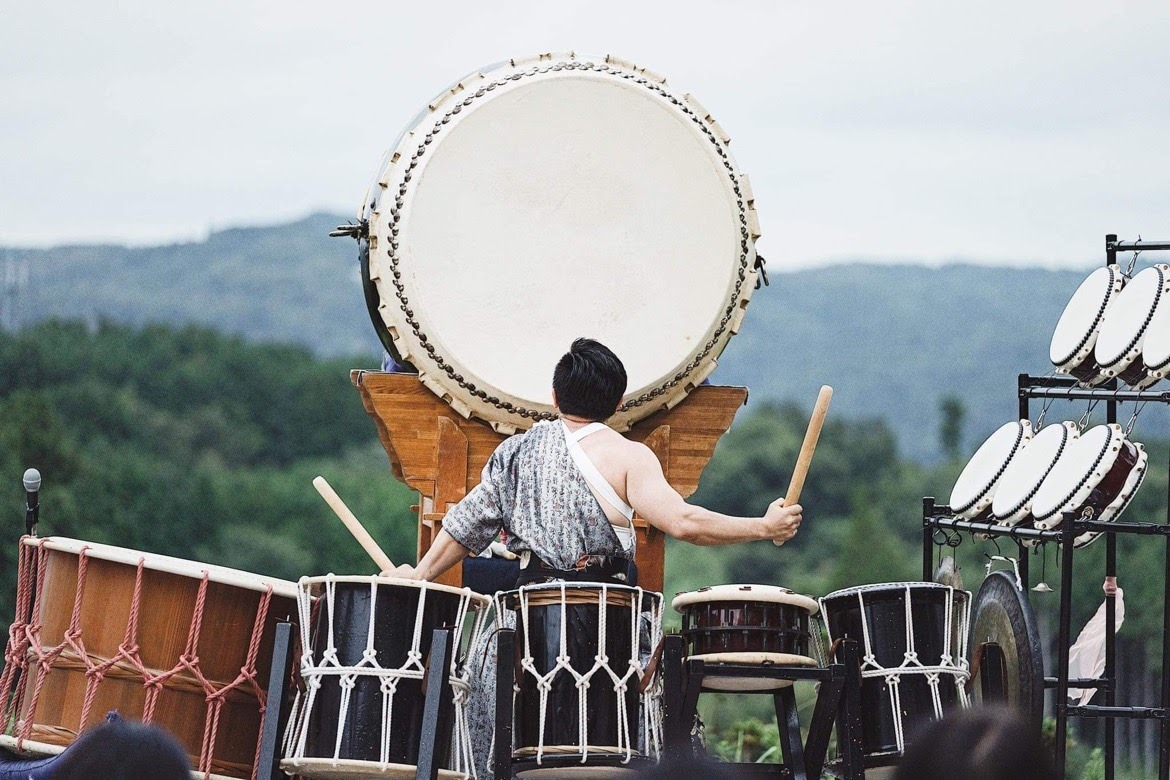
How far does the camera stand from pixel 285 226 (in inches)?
4865

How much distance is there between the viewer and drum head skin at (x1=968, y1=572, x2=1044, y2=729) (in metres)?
4.96

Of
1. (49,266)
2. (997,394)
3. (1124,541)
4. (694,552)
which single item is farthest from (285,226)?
(1124,541)

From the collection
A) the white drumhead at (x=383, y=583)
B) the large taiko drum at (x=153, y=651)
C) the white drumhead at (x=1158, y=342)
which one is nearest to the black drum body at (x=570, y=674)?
the white drumhead at (x=383, y=583)

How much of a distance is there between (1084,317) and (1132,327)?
1.21ft

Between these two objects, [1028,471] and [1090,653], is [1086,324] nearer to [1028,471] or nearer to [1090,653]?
[1028,471]

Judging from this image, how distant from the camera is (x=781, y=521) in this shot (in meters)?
4.29

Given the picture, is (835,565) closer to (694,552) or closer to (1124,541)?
(694,552)

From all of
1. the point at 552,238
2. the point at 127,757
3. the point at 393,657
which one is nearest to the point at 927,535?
the point at 552,238

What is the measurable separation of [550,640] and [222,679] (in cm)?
91

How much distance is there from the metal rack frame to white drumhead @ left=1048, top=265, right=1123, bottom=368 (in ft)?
0.31

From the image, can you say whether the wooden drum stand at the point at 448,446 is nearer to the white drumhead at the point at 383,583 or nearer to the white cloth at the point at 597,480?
the white cloth at the point at 597,480

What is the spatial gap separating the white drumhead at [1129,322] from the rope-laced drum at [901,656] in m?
1.17

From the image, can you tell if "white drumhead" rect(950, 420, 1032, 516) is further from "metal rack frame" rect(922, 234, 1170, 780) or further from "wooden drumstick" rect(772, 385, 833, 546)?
"wooden drumstick" rect(772, 385, 833, 546)

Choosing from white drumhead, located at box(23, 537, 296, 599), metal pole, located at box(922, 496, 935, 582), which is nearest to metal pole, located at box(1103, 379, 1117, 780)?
metal pole, located at box(922, 496, 935, 582)
